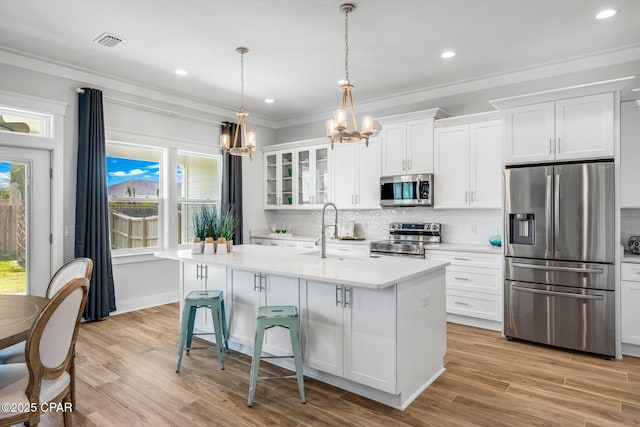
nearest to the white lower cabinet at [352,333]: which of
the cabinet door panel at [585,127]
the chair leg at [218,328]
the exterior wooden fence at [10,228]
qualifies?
the chair leg at [218,328]

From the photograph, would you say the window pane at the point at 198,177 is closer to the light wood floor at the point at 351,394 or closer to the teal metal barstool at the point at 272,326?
the light wood floor at the point at 351,394

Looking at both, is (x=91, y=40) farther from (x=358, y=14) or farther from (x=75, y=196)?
(x=358, y=14)

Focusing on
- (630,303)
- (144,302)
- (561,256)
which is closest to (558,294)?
(561,256)

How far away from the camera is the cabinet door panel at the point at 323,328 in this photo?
2764mm

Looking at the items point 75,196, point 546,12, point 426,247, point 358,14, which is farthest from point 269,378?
point 546,12

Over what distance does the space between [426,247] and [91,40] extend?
4.20 m

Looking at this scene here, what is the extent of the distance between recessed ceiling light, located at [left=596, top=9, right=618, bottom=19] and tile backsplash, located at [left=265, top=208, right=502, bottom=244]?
2196 millimetres

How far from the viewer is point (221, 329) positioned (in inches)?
132

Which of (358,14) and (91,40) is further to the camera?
(91,40)

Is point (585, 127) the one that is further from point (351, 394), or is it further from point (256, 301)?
point (256, 301)

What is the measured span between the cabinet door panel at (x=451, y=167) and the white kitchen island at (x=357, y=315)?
188cm

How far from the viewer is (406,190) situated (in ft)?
16.7

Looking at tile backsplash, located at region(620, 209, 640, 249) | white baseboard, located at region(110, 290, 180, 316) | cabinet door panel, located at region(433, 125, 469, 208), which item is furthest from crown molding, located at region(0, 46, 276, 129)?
tile backsplash, located at region(620, 209, 640, 249)

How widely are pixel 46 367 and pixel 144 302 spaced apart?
11.6 ft
